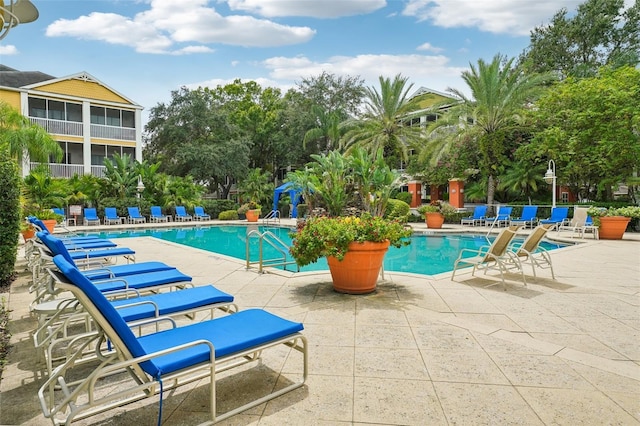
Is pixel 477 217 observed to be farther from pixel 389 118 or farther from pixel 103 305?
pixel 103 305

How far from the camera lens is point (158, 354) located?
2.36 m

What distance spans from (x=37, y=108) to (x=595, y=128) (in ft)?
105

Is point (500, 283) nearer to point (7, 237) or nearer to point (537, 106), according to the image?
point (7, 237)

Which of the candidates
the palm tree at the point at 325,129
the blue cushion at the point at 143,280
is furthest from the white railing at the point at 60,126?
the blue cushion at the point at 143,280

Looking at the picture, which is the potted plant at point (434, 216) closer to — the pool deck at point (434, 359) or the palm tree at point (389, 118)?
the palm tree at point (389, 118)

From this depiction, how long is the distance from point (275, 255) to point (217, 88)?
30698 mm

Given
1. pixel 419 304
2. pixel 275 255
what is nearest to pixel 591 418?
pixel 419 304

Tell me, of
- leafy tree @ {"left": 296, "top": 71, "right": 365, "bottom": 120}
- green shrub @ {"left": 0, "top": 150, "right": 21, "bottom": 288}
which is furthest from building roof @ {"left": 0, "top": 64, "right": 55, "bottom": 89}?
green shrub @ {"left": 0, "top": 150, "right": 21, "bottom": 288}

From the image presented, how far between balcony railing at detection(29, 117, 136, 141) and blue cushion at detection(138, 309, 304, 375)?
89.3 ft

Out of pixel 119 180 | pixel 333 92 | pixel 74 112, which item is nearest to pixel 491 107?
pixel 333 92

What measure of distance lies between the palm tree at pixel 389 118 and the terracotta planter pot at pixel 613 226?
508 inches

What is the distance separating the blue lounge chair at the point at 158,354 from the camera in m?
2.28

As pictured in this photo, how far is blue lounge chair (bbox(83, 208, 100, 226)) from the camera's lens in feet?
72.0

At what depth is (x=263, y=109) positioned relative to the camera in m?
37.5
